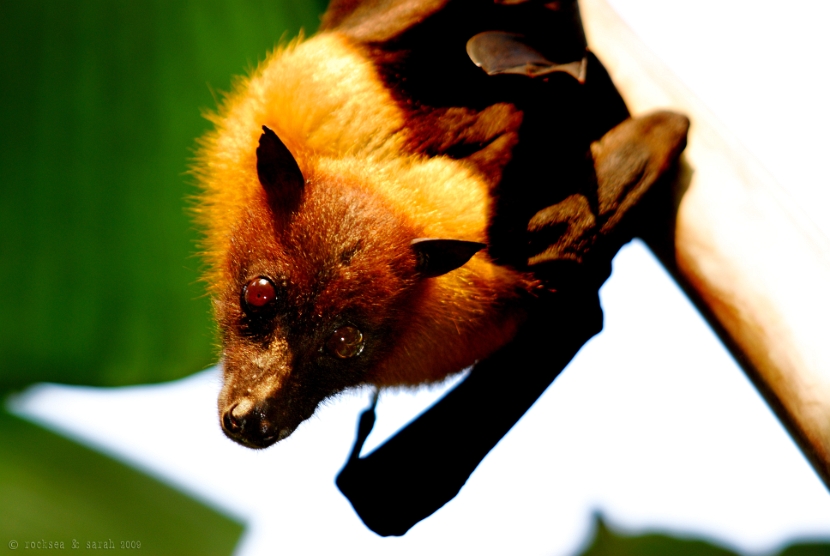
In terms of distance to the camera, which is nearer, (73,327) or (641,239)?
(641,239)

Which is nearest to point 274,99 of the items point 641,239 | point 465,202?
point 465,202

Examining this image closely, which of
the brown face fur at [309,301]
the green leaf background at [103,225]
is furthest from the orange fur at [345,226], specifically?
the green leaf background at [103,225]

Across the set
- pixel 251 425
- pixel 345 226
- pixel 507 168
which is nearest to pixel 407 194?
pixel 345 226

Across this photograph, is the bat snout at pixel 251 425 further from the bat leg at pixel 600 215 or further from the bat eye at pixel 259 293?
the bat leg at pixel 600 215

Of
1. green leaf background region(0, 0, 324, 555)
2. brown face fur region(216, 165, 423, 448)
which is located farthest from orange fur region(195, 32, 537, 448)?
green leaf background region(0, 0, 324, 555)

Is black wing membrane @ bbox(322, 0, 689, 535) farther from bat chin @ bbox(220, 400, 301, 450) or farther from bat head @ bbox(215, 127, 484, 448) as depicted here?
bat chin @ bbox(220, 400, 301, 450)

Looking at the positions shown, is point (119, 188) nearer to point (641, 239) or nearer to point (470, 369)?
point (470, 369)

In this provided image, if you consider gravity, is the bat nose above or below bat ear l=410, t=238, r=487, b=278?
below

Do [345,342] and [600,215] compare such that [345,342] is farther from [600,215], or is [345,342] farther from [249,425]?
[600,215]
